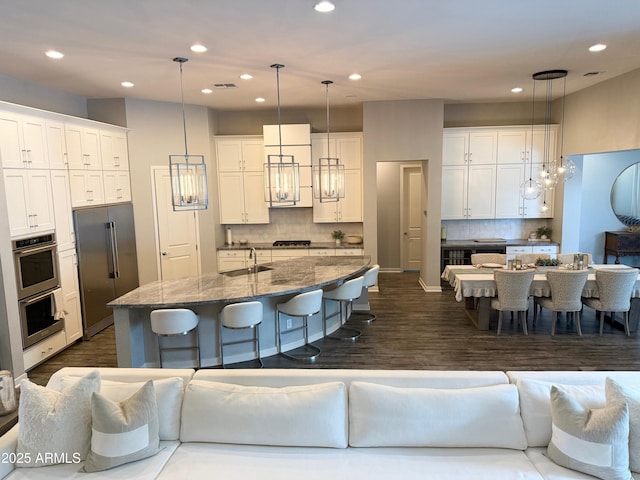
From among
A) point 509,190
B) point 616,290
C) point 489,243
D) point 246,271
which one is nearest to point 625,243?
point 509,190

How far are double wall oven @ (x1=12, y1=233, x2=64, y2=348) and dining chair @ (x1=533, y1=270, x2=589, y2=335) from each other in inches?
237

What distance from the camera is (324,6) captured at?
3.25 m

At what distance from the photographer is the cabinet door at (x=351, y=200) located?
809 centimetres

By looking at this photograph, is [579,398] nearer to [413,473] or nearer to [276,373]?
[413,473]

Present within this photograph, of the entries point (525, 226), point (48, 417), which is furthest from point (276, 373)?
point (525, 226)

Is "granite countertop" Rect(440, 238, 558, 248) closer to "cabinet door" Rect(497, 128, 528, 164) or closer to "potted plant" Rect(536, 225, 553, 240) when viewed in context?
"potted plant" Rect(536, 225, 553, 240)

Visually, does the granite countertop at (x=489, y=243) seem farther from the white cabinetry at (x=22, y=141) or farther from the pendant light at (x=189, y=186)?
the white cabinetry at (x=22, y=141)

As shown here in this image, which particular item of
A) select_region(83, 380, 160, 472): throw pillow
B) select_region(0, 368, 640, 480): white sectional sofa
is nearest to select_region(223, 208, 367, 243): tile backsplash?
select_region(0, 368, 640, 480): white sectional sofa

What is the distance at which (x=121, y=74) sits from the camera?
17.0 feet

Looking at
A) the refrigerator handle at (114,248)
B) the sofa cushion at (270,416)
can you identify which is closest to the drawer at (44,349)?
the refrigerator handle at (114,248)

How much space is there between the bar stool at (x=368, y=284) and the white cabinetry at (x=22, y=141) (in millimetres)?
4042

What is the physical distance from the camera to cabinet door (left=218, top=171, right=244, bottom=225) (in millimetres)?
8078

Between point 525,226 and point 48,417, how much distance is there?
821 cm

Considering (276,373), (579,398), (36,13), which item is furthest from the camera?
(36,13)
